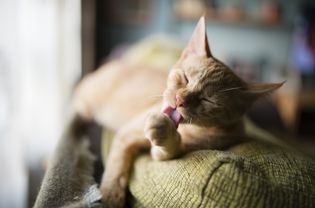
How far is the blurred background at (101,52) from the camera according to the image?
1.34 meters

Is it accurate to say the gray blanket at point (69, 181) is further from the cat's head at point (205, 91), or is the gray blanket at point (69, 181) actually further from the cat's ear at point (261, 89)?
the cat's ear at point (261, 89)

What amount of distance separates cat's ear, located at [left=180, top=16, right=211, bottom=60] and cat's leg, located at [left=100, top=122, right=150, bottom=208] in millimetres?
255

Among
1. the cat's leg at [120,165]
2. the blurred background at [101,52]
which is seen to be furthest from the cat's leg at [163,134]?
the blurred background at [101,52]

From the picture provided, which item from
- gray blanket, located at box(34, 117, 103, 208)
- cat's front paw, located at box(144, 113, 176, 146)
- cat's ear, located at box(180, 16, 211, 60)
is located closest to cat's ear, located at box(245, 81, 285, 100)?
cat's ear, located at box(180, 16, 211, 60)

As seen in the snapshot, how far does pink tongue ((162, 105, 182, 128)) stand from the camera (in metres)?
0.89

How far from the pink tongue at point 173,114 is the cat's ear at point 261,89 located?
0.21 meters

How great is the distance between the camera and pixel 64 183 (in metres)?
0.84

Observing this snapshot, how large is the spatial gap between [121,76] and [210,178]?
98 centimetres

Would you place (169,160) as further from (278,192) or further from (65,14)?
(65,14)

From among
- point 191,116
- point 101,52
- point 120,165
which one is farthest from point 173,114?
point 101,52

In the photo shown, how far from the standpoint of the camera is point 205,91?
913 millimetres

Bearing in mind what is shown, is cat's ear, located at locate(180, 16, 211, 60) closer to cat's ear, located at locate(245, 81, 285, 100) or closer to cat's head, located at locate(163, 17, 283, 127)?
cat's head, located at locate(163, 17, 283, 127)

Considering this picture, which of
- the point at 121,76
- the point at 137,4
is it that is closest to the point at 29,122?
the point at 121,76

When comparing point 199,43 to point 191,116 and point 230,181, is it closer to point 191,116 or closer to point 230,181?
point 191,116
